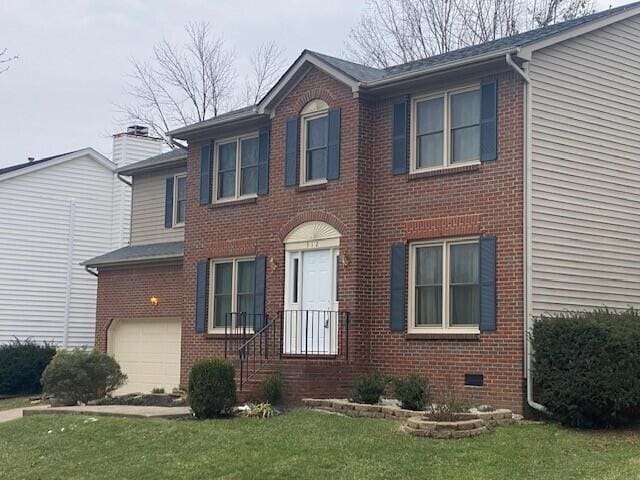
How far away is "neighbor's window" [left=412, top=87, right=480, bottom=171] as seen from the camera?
16.9 m

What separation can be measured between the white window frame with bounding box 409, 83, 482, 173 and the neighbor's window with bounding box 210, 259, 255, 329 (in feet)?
16.1

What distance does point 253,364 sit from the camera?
1891 centimetres

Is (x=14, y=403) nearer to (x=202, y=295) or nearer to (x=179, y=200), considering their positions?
(x=202, y=295)

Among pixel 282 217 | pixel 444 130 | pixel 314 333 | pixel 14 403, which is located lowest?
pixel 14 403

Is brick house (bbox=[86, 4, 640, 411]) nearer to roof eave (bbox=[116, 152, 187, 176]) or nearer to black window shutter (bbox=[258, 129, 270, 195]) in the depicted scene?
black window shutter (bbox=[258, 129, 270, 195])

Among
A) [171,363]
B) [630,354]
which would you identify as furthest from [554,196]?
[171,363]

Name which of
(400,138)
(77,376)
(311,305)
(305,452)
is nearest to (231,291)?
(311,305)

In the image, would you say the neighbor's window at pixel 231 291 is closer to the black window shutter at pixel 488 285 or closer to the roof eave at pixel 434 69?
the roof eave at pixel 434 69

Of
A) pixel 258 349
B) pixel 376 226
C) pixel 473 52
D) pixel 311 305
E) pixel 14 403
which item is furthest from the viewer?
pixel 14 403

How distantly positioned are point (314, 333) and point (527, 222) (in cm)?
515

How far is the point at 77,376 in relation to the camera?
20328 mm

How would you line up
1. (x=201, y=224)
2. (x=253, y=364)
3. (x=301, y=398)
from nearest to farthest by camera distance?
(x=301, y=398) < (x=253, y=364) < (x=201, y=224)

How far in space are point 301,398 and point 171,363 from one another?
23.8 ft

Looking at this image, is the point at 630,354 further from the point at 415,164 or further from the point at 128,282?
the point at 128,282
